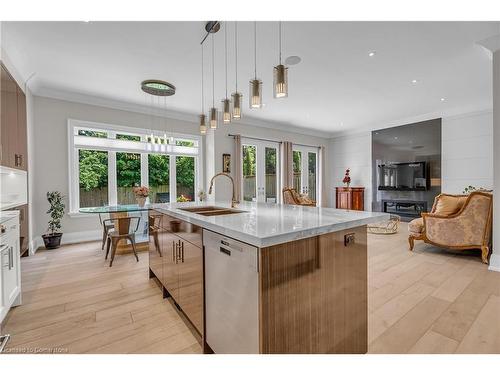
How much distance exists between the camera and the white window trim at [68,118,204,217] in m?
4.70

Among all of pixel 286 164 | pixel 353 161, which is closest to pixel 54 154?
pixel 286 164

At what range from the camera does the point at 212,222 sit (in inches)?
58.8

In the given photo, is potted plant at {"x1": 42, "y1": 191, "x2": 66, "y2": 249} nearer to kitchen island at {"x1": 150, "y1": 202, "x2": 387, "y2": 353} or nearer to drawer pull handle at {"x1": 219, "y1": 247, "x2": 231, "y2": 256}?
kitchen island at {"x1": 150, "y1": 202, "x2": 387, "y2": 353}

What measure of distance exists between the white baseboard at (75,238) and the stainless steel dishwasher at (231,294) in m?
4.26

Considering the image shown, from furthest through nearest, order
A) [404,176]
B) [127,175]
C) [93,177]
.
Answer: [404,176] → [127,175] → [93,177]

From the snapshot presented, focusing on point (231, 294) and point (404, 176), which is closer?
point (231, 294)

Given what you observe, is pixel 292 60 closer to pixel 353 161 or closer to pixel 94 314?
pixel 94 314

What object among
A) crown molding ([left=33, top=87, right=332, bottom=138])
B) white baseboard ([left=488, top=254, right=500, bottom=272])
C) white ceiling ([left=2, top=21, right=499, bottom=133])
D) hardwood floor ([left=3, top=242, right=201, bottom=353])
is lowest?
hardwood floor ([left=3, top=242, right=201, bottom=353])

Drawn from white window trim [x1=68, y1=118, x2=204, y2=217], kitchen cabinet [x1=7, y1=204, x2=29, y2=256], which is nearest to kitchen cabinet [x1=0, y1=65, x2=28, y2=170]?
kitchen cabinet [x1=7, y1=204, x2=29, y2=256]

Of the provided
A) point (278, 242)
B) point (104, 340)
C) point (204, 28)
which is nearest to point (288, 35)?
point (204, 28)

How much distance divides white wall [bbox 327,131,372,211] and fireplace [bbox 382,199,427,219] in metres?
0.55

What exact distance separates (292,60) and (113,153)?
4.08 meters

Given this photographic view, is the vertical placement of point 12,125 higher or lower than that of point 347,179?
higher

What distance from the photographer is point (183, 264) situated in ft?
6.32
